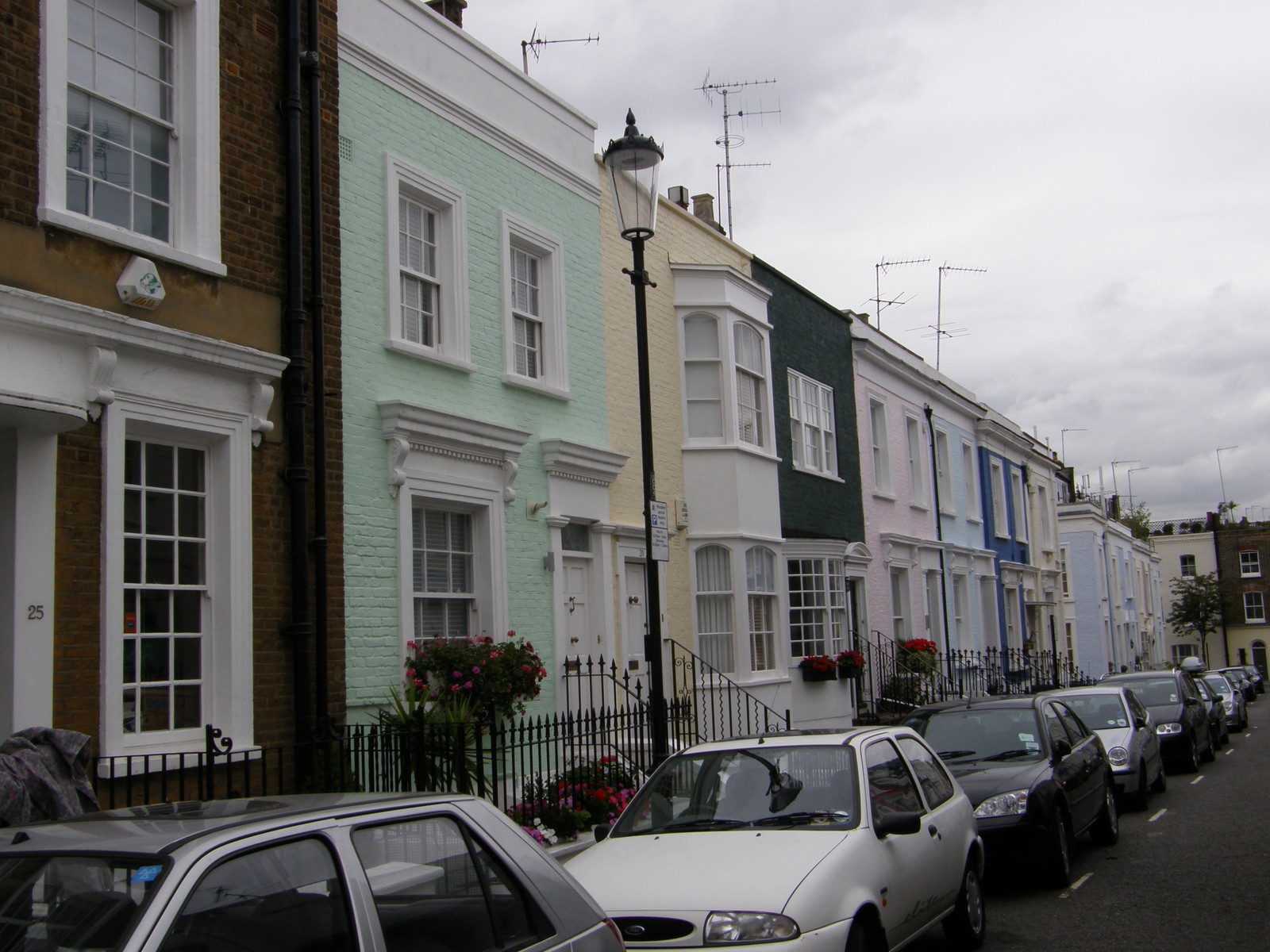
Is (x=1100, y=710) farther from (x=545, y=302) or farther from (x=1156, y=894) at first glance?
(x=545, y=302)

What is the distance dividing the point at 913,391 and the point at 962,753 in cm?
1685

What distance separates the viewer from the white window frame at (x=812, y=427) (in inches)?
790

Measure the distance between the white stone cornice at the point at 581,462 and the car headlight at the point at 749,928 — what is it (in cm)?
827

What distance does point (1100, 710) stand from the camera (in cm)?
1477

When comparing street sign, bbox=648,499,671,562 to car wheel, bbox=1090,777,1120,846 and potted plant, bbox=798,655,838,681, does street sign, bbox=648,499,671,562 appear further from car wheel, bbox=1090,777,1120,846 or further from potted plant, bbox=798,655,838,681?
potted plant, bbox=798,655,838,681

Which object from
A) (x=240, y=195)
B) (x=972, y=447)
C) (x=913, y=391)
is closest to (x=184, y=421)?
(x=240, y=195)

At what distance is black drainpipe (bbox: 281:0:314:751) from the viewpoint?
996 centimetres

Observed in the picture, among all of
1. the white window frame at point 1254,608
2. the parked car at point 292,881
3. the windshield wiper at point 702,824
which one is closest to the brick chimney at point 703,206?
the windshield wiper at point 702,824

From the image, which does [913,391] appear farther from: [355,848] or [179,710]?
[355,848]

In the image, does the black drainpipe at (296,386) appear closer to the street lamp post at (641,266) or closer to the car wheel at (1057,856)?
the street lamp post at (641,266)

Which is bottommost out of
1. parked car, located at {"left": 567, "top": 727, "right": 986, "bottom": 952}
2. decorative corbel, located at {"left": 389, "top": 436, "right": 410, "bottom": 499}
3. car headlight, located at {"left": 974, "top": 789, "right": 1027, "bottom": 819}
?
car headlight, located at {"left": 974, "top": 789, "right": 1027, "bottom": 819}

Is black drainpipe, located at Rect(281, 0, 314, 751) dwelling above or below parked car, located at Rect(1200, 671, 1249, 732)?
above

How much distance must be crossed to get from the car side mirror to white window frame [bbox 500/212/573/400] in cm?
756

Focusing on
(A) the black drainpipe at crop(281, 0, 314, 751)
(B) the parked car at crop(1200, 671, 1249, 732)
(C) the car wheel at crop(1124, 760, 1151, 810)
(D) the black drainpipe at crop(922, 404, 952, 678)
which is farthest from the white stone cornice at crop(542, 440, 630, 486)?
(B) the parked car at crop(1200, 671, 1249, 732)
